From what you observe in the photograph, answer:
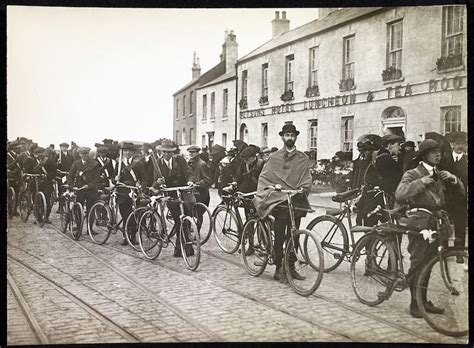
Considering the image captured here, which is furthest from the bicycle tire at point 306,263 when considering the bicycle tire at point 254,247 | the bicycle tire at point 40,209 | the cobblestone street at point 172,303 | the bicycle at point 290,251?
the bicycle tire at point 40,209

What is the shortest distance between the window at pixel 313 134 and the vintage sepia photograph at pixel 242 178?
40 mm

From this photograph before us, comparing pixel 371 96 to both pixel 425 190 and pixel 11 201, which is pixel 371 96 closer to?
pixel 425 190

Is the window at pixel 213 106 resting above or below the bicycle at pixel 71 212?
above

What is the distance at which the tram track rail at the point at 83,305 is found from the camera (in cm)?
470

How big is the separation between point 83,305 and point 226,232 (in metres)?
1.64

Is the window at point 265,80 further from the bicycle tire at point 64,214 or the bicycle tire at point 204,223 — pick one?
the bicycle tire at point 64,214

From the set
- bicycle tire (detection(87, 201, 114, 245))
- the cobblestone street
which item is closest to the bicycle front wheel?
the cobblestone street

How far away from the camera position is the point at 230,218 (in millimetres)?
5285

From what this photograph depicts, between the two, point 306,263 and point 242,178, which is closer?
point 306,263

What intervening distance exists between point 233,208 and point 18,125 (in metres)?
2.45

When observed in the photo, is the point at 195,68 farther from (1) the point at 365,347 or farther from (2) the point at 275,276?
(1) the point at 365,347

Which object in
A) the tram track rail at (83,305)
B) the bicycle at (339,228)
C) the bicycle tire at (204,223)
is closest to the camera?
the tram track rail at (83,305)

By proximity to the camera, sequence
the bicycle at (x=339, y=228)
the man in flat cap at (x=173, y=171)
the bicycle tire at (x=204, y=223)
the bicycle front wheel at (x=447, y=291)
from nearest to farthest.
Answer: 1. the bicycle front wheel at (x=447, y=291)
2. the bicycle at (x=339, y=228)
3. the bicycle tire at (x=204, y=223)
4. the man in flat cap at (x=173, y=171)

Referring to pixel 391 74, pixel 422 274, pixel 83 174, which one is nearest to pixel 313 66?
pixel 391 74
